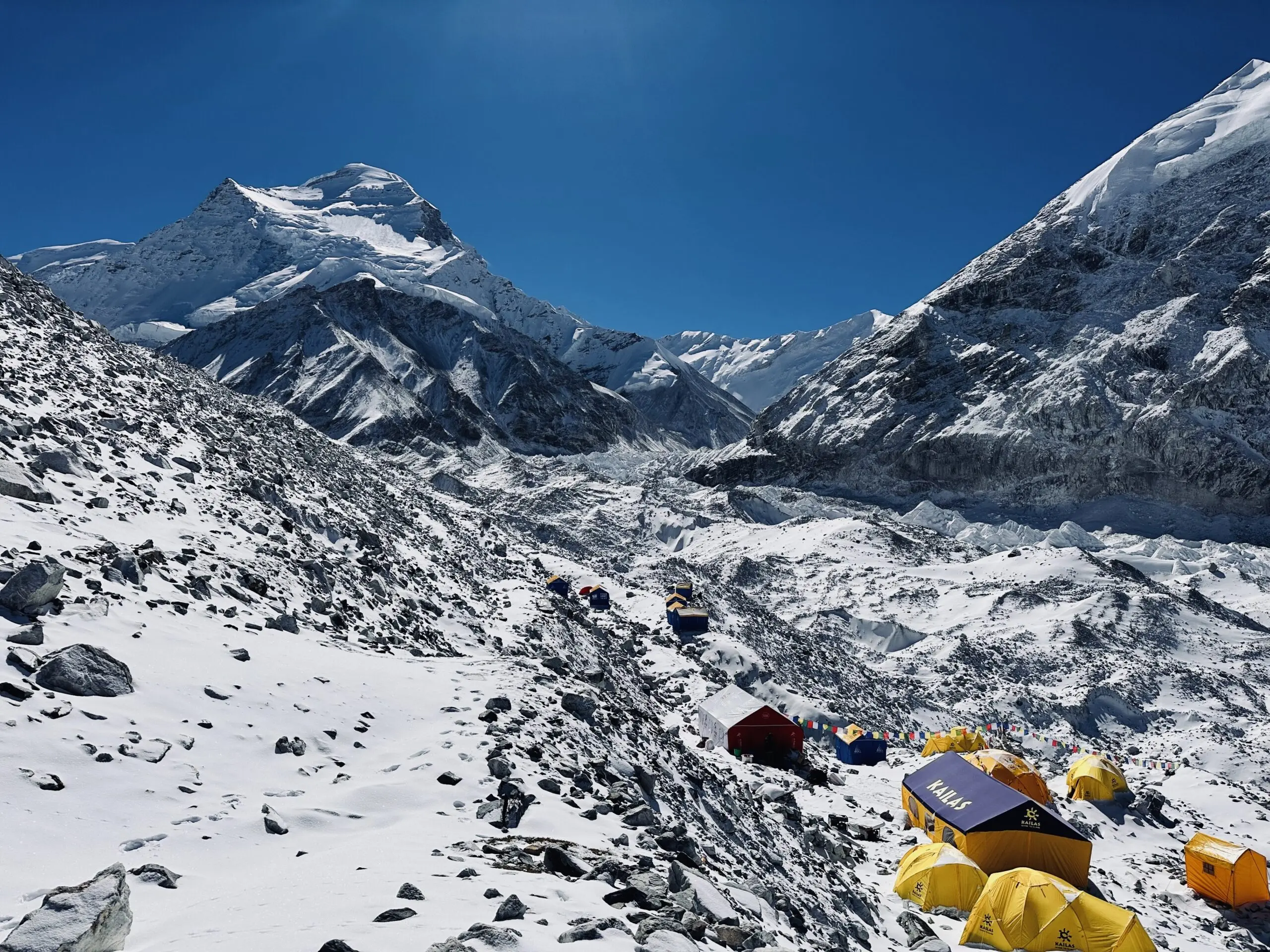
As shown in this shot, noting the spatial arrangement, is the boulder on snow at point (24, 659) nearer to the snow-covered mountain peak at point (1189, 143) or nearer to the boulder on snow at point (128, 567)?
the boulder on snow at point (128, 567)

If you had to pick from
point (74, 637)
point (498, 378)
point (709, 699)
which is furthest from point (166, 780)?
point (498, 378)

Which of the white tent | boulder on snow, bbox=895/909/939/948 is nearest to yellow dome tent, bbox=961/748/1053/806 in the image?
the white tent

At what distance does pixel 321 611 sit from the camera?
17266 millimetres

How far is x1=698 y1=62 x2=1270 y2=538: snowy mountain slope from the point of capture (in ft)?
352

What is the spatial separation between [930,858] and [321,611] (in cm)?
1544

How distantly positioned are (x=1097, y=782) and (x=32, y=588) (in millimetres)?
31077

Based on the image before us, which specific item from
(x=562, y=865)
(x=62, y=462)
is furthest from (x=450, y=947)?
(x=62, y=462)

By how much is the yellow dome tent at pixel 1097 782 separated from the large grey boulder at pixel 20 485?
105ft

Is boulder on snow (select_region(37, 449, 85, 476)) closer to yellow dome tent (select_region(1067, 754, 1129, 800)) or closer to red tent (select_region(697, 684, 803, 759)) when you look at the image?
red tent (select_region(697, 684, 803, 759))

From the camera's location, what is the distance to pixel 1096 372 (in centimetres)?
11925

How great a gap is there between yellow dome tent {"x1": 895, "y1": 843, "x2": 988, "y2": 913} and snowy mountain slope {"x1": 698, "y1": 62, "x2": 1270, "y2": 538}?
99927mm

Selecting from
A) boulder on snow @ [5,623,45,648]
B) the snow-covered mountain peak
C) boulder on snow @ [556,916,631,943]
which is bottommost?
boulder on snow @ [556,916,631,943]

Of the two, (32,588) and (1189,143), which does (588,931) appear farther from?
(1189,143)

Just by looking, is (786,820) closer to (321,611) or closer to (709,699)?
(709,699)
